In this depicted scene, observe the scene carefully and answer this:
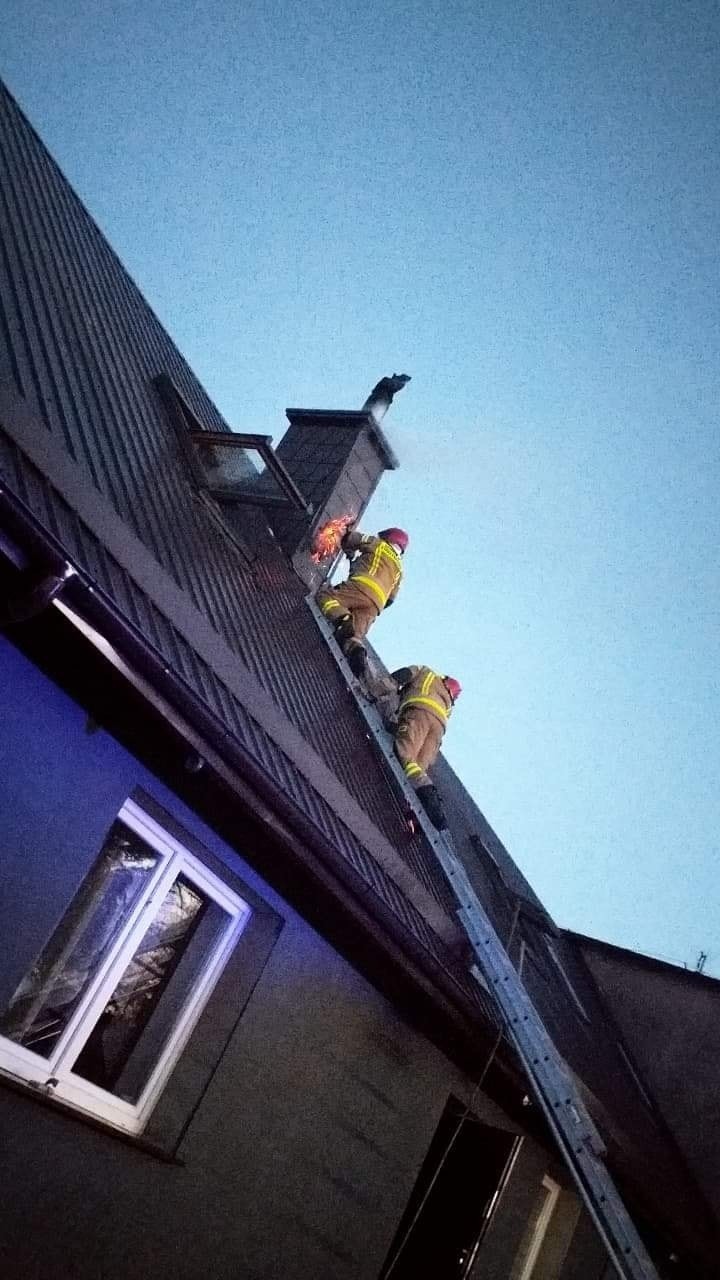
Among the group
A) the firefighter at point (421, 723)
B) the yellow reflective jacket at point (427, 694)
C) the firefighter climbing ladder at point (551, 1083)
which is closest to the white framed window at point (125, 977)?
the firefighter climbing ladder at point (551, 1083)

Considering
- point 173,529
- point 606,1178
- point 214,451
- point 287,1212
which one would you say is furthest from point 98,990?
point 214,451

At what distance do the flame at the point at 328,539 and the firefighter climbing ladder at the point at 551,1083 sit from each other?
10.5ft

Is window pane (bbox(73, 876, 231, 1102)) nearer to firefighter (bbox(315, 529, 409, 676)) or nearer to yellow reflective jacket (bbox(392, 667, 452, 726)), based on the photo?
firefighter (bbox(315, 529, 409, 676))

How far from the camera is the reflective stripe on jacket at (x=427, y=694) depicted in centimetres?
837

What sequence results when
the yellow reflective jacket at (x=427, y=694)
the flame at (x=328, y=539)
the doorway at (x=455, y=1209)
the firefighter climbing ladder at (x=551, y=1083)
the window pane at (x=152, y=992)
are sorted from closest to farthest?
the window pane at (x=152, y=992) → the firefighter climbing ladder at (x=551, y=1083) → the doorway at (x=455, y=1209) → the yellow reflective jacket at (x=427, y=694) → the flame at (x=328, y=539)

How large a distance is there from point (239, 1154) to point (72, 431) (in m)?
4.23

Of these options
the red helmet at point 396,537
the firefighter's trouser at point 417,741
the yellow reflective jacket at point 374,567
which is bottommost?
the firefighter's trouser at point 417,741

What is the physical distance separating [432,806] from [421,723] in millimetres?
1294

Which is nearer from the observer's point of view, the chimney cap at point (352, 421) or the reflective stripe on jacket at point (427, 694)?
the reflective stripe on jacket at point (427, 694)

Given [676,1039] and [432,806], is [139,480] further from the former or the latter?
[676,1039]

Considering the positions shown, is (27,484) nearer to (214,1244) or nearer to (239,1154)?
(239,1154)

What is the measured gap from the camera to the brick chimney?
870 centimetres

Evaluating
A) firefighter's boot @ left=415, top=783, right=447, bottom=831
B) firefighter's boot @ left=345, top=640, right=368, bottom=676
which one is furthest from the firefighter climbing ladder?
firefighter's boot @ left=345, top=640, right=368, bottom=676

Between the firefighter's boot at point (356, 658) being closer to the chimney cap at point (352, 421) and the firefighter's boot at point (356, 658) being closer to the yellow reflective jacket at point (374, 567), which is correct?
the yellow reflective jacket at point (374, 567)
